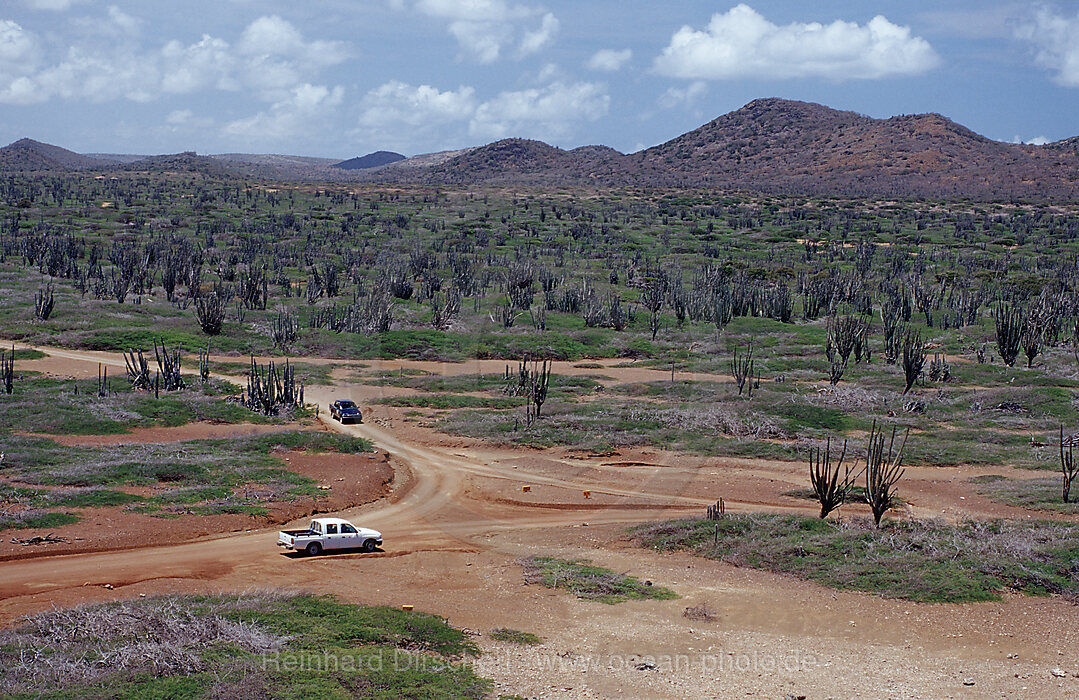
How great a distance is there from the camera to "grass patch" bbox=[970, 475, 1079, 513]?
68.6ft

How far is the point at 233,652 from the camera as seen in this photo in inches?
429

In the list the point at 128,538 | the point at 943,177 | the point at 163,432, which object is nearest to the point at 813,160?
the point at 943,177

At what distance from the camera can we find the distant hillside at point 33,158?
142 metres

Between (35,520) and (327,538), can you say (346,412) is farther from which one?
(327,538)

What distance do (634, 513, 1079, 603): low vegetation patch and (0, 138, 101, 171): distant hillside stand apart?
5461 inches

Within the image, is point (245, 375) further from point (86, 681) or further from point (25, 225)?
point (25, 225)

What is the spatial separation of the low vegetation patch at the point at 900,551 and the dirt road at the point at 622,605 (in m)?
0.45

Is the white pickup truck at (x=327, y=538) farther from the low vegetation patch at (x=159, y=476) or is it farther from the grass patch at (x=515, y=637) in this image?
the grass patch at (x=515, y=637)

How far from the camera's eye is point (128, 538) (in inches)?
687

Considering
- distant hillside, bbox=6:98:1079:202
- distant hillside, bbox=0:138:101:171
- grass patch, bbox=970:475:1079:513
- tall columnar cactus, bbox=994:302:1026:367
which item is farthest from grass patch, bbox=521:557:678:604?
distant hillside, bbox=0:138:101:171

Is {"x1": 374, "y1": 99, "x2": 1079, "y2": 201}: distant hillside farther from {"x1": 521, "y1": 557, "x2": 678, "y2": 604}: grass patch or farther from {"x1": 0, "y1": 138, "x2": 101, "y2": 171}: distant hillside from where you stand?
{"x1": 521, "y1": 557, "x2": 678, "y2": 604}: grass patch

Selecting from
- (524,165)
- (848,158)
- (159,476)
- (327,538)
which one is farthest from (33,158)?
(327,538)

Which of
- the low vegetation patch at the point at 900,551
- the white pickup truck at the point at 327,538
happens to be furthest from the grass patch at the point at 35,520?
the low vegetation patch at the point at 900,551

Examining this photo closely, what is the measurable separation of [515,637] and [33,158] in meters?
162
